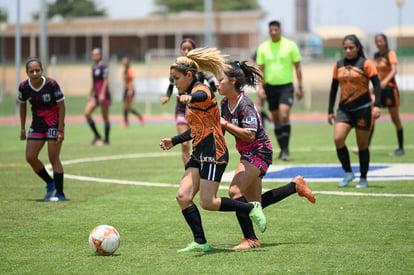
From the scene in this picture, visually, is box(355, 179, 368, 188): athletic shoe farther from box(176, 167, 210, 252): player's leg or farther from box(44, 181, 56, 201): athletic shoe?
box(44, 181, 56, 201): athletic shoe

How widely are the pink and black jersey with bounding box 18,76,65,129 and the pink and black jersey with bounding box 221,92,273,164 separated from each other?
3.37 metres

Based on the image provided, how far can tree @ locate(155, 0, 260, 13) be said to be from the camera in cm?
11400

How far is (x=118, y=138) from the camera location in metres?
21.0

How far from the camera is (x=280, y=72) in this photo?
14.2 m

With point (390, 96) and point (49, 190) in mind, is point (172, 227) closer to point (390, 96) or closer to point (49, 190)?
point (49, 190)

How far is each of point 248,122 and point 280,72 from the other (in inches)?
287

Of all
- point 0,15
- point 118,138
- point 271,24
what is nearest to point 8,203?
point 271,24

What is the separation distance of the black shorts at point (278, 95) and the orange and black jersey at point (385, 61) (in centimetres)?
229

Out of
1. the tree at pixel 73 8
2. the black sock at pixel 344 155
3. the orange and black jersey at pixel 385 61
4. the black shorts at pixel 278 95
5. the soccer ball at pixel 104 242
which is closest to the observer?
the soccer ball at pixel 104 242

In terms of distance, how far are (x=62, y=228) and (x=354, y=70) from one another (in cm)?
511

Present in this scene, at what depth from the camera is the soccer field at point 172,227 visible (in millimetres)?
6285

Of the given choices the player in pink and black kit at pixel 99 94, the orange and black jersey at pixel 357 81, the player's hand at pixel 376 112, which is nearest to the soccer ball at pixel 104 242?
the orange and black jersey at pixel 357 81

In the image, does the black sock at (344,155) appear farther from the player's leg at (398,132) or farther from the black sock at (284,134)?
the player's leg at (398,132)

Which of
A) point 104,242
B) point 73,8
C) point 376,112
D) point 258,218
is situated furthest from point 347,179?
point 73,8
